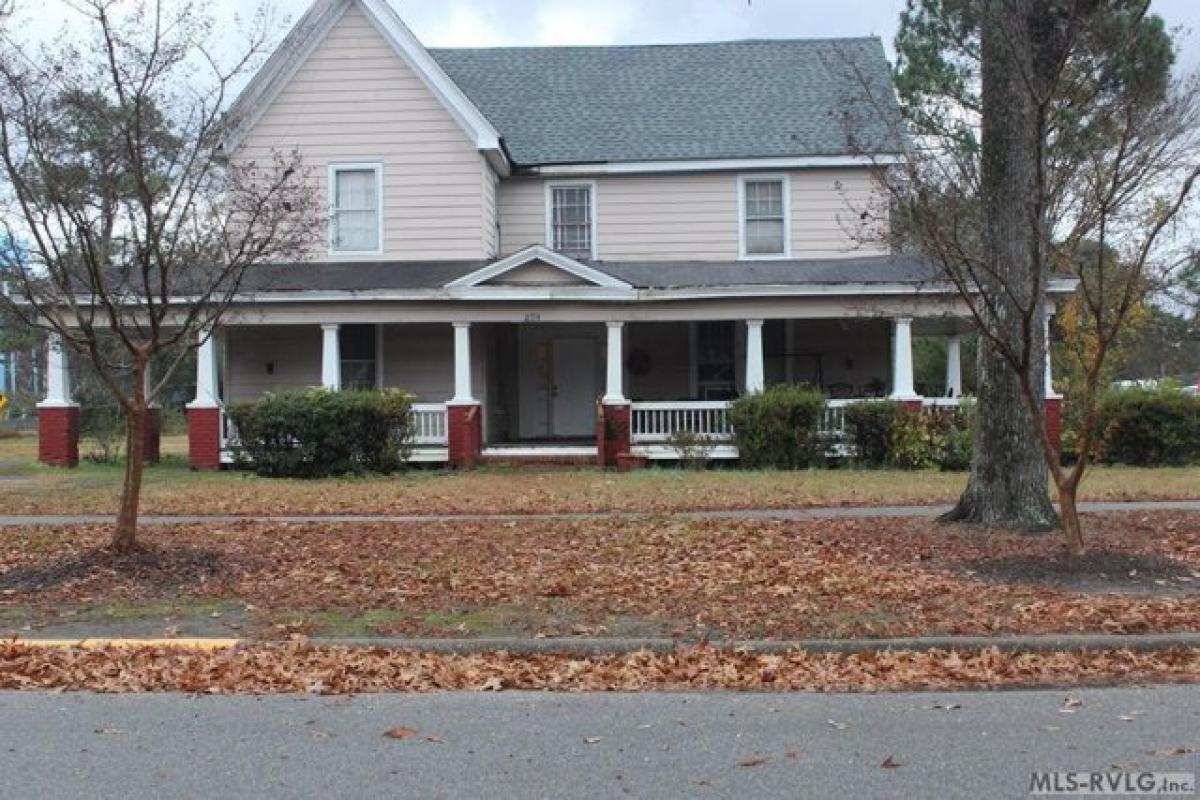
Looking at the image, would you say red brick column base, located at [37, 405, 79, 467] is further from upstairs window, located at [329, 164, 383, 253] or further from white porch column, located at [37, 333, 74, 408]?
upstairs window, located at [329, 164, 383, 253]

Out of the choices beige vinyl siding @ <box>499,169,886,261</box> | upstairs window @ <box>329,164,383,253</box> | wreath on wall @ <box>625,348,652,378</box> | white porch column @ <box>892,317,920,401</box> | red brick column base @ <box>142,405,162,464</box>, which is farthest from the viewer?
wreath on wall @ <box>625,348,652,378</box>

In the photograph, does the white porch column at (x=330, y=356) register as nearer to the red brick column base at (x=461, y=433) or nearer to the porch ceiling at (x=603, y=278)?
the porch ceiling at (x=603, y=278)

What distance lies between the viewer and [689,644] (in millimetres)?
6816

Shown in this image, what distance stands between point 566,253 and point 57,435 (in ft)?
32.5

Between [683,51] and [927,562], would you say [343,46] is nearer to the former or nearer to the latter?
[683,51]

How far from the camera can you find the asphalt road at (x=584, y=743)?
4.75 m

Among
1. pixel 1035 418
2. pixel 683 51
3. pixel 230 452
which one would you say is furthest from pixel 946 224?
pixel 683 51

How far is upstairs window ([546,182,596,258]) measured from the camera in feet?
70.7

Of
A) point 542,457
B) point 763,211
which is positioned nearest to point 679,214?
point 763,211

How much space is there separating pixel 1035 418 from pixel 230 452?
14.4m

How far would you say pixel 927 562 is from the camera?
30.3 ft

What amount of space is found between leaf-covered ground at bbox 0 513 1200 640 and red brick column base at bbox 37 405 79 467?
9.38 m

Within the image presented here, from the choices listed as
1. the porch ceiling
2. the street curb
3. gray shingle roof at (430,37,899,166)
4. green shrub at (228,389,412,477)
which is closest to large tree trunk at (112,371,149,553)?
the street curb

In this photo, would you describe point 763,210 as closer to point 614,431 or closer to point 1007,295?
point 614,431
